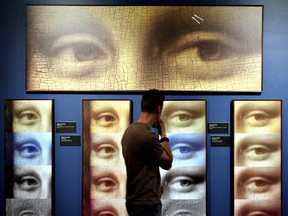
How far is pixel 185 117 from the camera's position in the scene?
328 cm

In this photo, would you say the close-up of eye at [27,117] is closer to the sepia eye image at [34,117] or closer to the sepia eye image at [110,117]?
the sepia eye image at [34,117]

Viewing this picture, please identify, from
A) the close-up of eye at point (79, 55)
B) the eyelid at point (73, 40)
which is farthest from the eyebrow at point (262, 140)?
the eyelid at point (73, 40)

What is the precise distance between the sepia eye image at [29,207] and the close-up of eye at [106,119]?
86cm

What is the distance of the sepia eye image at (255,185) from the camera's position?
10.7 feet

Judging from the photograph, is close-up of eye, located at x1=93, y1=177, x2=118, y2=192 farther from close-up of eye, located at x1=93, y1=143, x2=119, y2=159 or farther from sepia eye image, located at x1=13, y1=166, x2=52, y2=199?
sepia eye image, located at x1=13, y1=166, x2=52, y2=199

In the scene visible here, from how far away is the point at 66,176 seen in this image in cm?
338

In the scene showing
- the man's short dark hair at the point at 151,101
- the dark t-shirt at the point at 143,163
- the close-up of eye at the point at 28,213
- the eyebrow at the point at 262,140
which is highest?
the man's short dark hair at the point at 151,101

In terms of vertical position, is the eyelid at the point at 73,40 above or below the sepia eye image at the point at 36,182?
above

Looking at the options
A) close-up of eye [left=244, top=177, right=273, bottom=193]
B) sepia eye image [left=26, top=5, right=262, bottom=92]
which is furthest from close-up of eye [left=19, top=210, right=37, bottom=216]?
close-up of eye [left=244, top=177, right=273, bottom=193]

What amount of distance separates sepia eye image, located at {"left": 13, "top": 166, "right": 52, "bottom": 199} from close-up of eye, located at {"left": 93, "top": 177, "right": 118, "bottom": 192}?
1.47ft

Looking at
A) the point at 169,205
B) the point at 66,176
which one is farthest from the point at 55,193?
the point at 169,205

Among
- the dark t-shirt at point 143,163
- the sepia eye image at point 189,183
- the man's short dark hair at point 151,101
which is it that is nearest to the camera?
the dark t-shirt at point 143,163

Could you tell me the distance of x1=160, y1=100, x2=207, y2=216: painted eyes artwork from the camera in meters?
3.26

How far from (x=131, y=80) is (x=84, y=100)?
0.47 m
